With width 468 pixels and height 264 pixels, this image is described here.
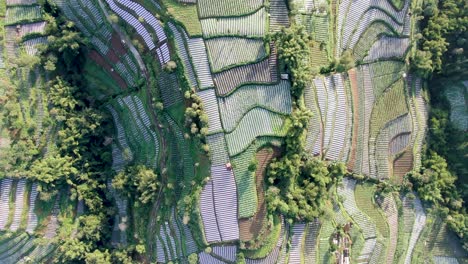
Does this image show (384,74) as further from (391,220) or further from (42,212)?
(42,212)

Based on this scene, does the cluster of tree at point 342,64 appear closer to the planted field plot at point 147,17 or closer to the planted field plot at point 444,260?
the planted field plot at point 147,17

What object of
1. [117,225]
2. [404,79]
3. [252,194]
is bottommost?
[117,225]

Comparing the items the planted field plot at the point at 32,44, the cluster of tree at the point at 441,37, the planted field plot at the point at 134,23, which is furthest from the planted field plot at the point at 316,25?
the planted field plot at the point at 32,44

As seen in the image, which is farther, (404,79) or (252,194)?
(404,79)

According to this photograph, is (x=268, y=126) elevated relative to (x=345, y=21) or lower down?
lower down

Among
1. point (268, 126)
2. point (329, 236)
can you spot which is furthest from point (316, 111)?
point (329, 236)

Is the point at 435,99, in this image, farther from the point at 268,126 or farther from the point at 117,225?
the point at 117,225
